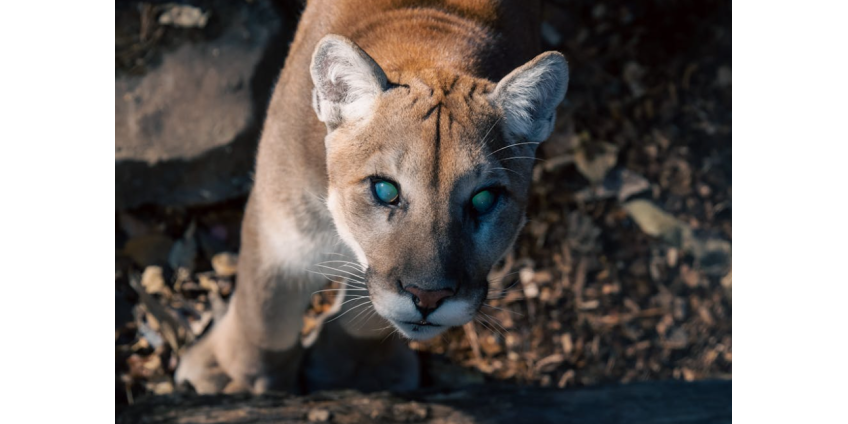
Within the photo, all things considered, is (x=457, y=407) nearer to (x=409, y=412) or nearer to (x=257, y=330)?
(x=409, y=412)

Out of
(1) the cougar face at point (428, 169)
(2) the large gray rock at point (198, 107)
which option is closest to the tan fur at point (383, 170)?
(1) the cougar face at point (428, 169)

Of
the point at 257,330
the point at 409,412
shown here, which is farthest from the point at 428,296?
the point at 257,330

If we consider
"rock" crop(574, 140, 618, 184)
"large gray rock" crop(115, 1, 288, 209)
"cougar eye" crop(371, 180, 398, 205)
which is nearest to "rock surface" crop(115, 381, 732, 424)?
"cougar eye" crop(371, 180, 398, 205)

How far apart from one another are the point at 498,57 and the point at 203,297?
2342 millimetres

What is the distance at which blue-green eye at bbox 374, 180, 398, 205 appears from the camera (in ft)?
7.89

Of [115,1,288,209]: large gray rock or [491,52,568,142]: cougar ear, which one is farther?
[115,1,288,209]: large gray rock

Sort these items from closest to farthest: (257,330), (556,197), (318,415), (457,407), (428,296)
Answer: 1. (428,296)
2. (318,415)
3. (457,407)
4. (257,330)
5. (556,197)

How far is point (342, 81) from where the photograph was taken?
249cm

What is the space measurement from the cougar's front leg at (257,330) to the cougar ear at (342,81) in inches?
28.8

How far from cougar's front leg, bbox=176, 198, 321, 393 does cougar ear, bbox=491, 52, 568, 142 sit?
1.06 meters

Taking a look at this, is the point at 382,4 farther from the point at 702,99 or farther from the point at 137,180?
the point at 702,99

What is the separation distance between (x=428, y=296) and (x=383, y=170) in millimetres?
402

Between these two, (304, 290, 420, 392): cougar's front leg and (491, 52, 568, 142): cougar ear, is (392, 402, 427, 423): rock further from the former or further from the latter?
(491, 52, 568, 142): cougar ear

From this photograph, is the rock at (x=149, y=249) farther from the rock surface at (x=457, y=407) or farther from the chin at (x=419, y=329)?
the chin at (x=419, y=329)
